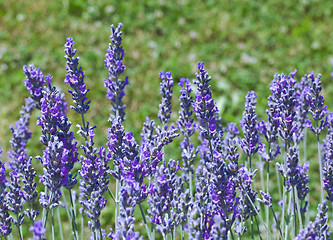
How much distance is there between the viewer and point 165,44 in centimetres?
526

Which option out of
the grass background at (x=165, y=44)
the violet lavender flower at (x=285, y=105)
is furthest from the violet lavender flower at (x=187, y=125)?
the grass background at (x=165, y=44)

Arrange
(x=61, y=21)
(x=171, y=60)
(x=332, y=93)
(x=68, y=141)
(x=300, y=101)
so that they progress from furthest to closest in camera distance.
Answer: (x=61, y=21), (x=171, y=60), (x=332, y=93), (x=300, y=101), (x=68, y=141)

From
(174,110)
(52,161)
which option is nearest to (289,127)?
(52,161)

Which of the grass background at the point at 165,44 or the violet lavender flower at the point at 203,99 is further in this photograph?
the grass background at the point at 165,44

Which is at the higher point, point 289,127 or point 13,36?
point 13,36

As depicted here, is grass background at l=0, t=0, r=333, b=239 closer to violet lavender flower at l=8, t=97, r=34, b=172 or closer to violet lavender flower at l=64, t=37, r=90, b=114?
violet lavender flower at l=8, t=97, r=34, b=172

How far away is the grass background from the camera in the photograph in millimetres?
4582

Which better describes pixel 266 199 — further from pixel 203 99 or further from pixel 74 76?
pixel 74 76

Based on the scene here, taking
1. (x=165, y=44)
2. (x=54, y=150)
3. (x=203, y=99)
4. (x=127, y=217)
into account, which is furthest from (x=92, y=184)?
(x=165, y=44)

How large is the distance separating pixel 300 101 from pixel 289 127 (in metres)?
0.42

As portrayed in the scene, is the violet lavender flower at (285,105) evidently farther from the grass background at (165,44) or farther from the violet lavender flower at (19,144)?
the grass background at (165,44)

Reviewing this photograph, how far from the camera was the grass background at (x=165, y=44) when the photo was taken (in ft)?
15.0

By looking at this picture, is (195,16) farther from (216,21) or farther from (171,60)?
(171,60)

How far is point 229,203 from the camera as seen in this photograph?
148 cm
